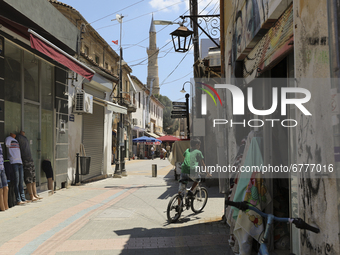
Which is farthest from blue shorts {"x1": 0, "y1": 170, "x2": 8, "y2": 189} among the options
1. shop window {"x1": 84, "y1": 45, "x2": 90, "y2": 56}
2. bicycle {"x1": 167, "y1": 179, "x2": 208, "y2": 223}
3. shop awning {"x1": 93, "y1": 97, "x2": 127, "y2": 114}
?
shop window {"x1": 84, "y1": 45, "x2": 90, "y2": 56}

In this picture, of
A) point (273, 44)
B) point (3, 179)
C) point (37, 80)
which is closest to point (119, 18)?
point (37, 80)

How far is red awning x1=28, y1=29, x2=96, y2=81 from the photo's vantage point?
789 centimetres

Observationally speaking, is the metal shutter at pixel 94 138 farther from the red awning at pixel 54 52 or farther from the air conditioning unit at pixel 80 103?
the red awning at pixel 54 52

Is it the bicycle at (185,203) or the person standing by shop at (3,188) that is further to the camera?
the person standing by shop at (3,188)

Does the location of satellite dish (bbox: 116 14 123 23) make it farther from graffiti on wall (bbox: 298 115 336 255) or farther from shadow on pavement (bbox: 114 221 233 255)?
graffiti on wall (bbox: 298 115 336 255)

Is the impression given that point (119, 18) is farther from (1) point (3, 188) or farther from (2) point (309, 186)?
(2) point (309, 186)

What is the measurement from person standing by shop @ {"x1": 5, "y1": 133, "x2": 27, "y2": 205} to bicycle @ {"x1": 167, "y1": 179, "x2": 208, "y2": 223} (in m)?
4.16

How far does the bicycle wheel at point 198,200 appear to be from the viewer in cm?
795

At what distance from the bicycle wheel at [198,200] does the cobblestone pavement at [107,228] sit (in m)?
0.19

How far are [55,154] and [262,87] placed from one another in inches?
318

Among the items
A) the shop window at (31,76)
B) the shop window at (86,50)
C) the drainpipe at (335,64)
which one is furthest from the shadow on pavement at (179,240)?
the shop window at (86,50)

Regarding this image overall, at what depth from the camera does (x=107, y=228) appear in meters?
6.62

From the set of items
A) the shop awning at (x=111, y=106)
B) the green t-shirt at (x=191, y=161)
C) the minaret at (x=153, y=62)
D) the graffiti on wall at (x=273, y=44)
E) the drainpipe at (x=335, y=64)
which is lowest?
the green t-shirt at (x=191, y=161)

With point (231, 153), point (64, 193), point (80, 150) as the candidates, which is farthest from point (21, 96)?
point (231, 153)
